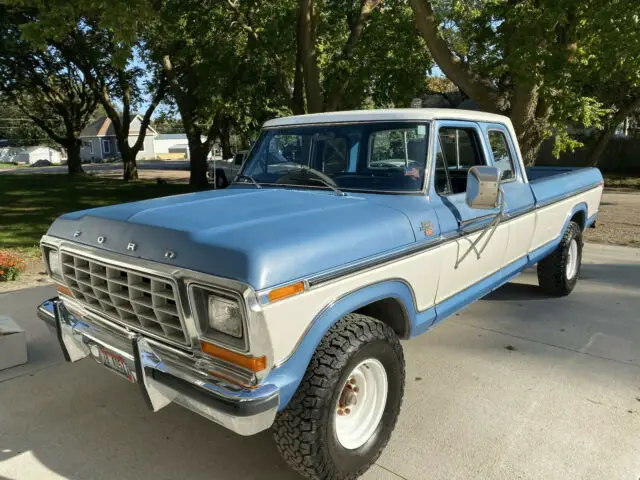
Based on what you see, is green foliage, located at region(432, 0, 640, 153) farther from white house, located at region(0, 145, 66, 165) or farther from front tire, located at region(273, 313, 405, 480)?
white house, located at region(0, 145, 66, 165)

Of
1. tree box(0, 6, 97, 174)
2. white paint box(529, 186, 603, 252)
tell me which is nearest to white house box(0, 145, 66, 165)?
tree box(0, 6, 97, 174)

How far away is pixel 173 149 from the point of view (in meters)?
73.1

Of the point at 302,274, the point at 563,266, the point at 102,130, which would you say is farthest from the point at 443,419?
the point at 102,130

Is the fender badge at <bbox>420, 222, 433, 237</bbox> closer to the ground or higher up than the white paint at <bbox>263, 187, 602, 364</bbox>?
higher up

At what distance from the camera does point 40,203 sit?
14.4m

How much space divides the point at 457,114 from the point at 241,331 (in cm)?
245

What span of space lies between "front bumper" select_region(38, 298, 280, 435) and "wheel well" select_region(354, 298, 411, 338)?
95 cm

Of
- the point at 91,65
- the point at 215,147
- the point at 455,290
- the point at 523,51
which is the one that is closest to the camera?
the point at 455,290

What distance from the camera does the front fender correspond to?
7.55 feet

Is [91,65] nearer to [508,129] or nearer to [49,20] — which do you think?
[49,20]

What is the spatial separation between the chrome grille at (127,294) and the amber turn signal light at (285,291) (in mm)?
477

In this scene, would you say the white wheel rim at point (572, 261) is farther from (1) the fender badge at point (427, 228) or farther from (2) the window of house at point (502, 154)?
(1) the fender badge at point (427, 228)

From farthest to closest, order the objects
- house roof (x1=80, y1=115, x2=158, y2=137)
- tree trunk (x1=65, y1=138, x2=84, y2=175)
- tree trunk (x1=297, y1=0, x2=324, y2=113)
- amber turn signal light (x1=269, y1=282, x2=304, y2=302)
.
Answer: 1. house roof (x1=80, y1=115, x2=158, y2=137)
2. tree trunk (x1=65, y1=138, x2=84, y2=175)
3. tree trunk (x1=297, y1=0, x2=324, y2=113)
4. amber turn signal light (x1=269, y1=282, x2=304, y2=302)

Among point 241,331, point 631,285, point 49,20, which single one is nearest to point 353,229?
point 241,331
